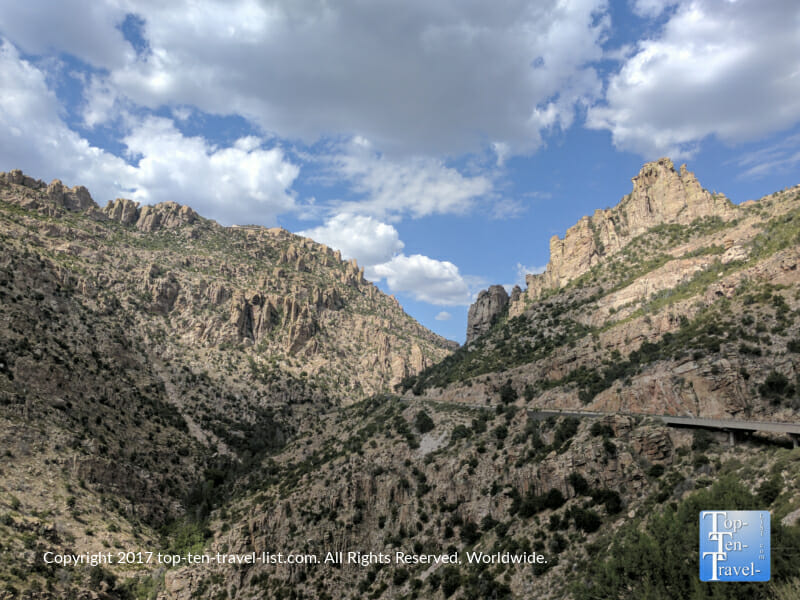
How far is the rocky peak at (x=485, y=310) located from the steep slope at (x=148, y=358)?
91.0ft

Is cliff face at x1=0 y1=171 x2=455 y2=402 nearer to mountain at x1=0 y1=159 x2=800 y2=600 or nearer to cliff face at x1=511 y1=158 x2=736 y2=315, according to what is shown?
mountain at x1=0 y1=159 x2=800 y2=600

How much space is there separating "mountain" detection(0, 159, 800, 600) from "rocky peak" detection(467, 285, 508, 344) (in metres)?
1.21

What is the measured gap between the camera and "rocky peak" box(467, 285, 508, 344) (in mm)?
129875

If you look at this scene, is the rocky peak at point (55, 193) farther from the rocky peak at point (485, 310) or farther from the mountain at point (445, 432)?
the rocky peak at point (485, 310)

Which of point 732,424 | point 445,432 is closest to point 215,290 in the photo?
point 445,432

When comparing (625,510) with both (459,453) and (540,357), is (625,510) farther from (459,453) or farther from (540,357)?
(540,357)

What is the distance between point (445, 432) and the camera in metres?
57.0

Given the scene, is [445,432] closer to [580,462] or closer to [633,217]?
[580,462]

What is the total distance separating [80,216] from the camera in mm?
Result: 146750

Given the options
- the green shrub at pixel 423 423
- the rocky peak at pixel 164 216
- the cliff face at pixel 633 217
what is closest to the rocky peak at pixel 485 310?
the cliff face at pixel 633 217

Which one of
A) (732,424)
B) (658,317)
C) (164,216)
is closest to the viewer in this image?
(732,424)

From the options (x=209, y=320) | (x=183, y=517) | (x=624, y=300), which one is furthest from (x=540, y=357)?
(x=209, y=320)

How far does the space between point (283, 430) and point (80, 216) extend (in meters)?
106

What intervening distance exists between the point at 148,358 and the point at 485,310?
89.9 metres
